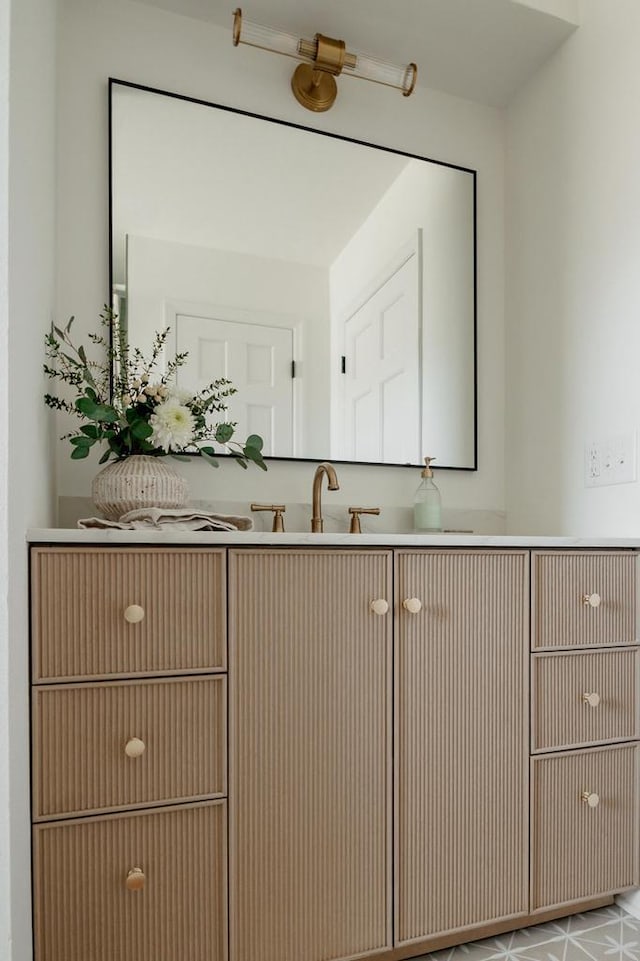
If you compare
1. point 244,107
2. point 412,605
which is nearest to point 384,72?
point 244,107

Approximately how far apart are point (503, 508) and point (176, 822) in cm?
133

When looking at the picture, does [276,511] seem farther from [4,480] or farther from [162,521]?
[4,480]

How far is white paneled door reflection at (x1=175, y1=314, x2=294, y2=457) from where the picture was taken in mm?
1749

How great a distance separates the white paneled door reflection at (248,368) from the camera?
1749 millimetres

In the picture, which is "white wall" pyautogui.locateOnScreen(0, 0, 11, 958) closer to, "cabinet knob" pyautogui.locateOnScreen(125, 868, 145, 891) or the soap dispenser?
"cabinet knob" pyautogui.locateOnScreen(125, 868, 145, 891)

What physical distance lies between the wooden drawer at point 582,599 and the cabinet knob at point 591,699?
4.4 inches

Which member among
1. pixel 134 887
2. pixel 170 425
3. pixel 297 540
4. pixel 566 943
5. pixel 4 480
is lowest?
pixel 566 943

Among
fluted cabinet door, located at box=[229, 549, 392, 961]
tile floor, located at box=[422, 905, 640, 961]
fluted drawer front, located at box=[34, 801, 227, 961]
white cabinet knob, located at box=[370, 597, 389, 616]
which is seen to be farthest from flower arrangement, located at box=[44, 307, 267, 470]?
tile floor, located at box=[422, 905, 640, 961]

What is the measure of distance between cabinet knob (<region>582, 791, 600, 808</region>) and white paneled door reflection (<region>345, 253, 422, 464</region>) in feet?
3.12

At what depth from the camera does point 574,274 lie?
185cm

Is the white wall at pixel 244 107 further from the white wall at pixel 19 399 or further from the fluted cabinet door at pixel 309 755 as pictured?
the fluted cabinet door at pixel 309 755

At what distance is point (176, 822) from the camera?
46.6 inches

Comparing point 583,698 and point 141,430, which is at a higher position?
point 141,430

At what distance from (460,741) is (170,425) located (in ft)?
3.01
